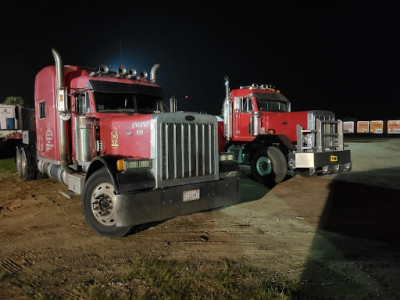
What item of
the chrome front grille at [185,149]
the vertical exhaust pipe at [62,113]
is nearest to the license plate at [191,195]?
→ the chrome front grille at [185,149]

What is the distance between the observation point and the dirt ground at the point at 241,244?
3.60m

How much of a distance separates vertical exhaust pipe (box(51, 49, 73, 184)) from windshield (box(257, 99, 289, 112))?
6.57 meters

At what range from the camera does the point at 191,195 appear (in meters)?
5.13

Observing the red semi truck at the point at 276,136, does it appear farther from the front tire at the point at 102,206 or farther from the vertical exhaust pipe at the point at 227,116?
the front tire at the point at 102,206

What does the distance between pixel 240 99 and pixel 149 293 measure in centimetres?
875

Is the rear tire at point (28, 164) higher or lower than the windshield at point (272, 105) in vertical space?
lower

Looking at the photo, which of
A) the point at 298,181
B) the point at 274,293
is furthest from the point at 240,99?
the point at 274,293

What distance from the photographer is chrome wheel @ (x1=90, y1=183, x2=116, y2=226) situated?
493cm

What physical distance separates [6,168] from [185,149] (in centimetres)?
1132

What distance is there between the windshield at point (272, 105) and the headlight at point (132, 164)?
23.1 feet

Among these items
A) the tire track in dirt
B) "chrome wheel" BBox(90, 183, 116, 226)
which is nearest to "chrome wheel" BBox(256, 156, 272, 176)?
"chrome wheel" BBox(90, 183, 116, 226)

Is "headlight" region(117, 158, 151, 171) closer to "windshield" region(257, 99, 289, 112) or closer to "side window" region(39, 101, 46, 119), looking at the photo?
"side window" region(39, 101, 46, 119)

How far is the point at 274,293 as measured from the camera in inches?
129

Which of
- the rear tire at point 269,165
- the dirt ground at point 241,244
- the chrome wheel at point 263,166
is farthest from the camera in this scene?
the chrome wheel at point 263,166
